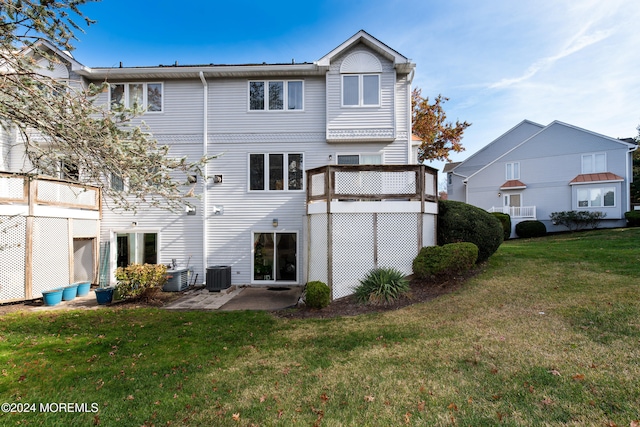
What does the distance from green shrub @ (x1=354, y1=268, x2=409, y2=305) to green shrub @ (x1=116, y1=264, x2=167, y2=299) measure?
6.33 m

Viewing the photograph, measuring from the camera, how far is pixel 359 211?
8250mm

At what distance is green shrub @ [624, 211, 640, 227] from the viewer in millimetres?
18367

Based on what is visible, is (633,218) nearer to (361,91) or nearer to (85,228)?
(361,91)

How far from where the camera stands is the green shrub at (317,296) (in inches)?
287

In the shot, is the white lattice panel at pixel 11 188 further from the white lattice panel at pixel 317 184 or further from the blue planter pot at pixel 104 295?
the white lattice panel at pixel 317 184

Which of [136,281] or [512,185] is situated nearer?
[136,281]

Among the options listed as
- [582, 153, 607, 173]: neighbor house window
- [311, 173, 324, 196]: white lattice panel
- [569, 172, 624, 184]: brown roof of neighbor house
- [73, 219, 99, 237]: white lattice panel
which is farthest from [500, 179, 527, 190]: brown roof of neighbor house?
[73, 219, 99, 237]: white lattice panel

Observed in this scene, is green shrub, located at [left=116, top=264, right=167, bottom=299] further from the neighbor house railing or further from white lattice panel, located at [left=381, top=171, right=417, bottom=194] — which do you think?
the neighbor house railing

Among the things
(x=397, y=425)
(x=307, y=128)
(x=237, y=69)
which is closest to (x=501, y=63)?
(x=307, y=128)

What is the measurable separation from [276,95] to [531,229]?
20083mm

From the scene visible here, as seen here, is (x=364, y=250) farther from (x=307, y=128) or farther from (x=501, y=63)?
(x=501, y=63)

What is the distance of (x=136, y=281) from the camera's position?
27.9 feet

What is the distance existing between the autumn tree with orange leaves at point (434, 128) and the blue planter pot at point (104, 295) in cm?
2134

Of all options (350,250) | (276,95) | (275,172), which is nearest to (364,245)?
(350,250)
